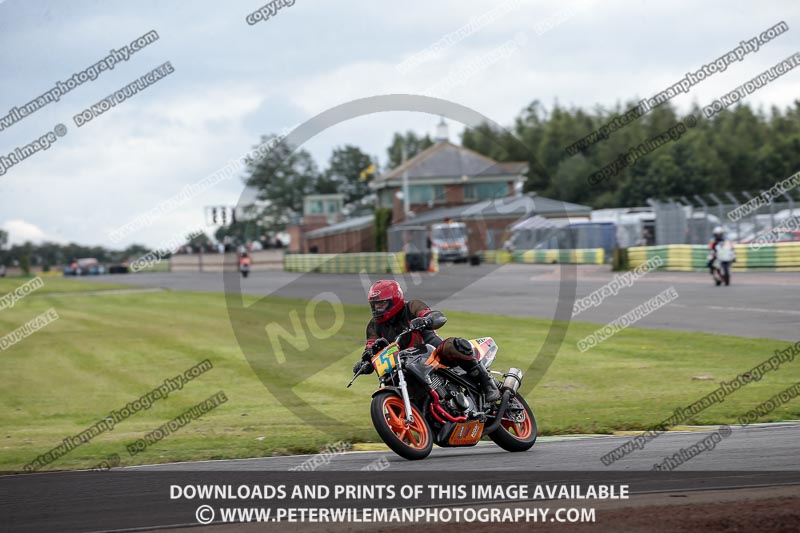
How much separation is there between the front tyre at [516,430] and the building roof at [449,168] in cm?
8093

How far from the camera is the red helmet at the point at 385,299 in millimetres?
9641

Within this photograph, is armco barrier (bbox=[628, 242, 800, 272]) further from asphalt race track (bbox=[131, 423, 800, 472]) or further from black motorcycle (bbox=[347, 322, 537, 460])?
black motorcycle (bbox=[347, 322, 537, 460])

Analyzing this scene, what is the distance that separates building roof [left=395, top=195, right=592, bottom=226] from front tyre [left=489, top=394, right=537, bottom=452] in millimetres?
66636

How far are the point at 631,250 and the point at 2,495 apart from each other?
41.2 m

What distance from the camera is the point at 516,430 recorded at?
9.81 meters

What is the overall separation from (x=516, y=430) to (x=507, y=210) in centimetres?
7222

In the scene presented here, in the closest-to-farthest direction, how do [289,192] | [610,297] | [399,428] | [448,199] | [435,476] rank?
[435,476] → [399,428] → [610,297] → [448,199] → [289,192]

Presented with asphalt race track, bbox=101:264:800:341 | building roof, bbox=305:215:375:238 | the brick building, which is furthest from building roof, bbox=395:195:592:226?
asphalt race track, bbox=101:264:800:341

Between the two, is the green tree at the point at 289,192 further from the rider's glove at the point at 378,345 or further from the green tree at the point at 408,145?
the rider's glove at the point at 378,345

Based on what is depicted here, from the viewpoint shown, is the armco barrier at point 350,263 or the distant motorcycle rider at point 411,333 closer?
the distant motorcycle rider at point 411,333

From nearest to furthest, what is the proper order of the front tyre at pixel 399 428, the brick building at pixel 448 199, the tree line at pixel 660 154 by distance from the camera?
the front tyre at pixel 399 428, the brick building at pixel 448 199, the tree line at pixel 660 154

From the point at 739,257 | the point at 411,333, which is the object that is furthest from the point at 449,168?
the point at 411,333

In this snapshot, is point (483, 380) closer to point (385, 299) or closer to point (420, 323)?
point (420, 323)

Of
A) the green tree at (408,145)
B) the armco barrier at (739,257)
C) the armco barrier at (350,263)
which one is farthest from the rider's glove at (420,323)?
the green tree at (408,145)
